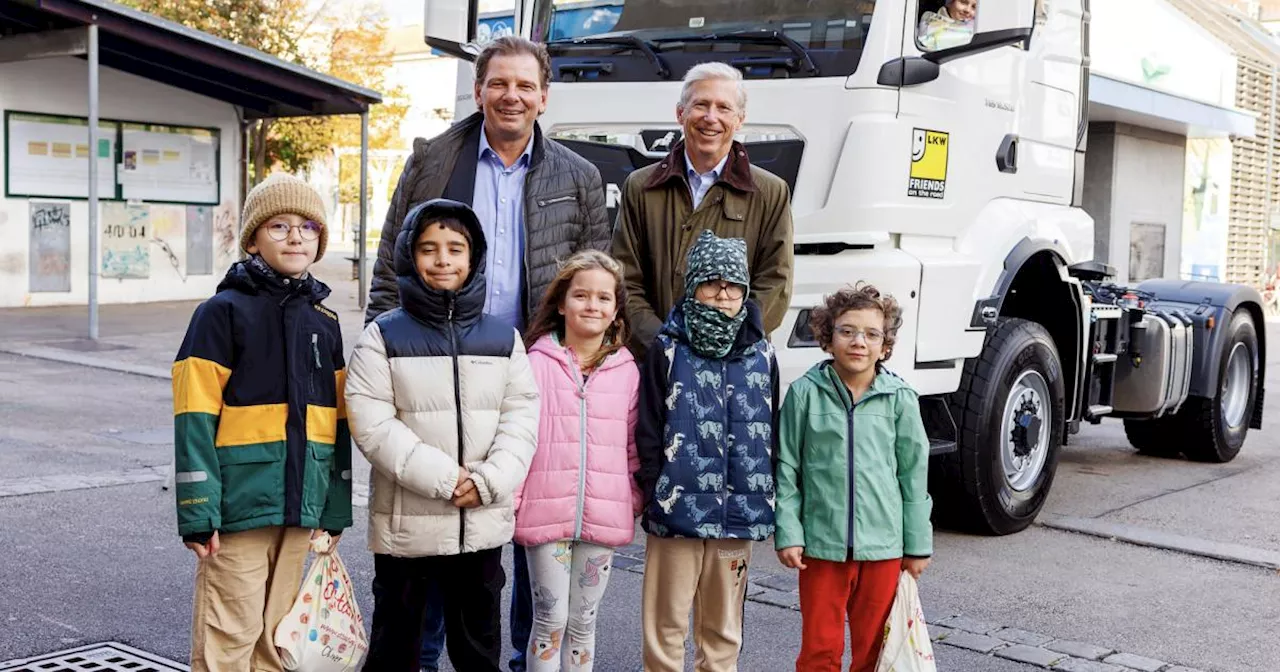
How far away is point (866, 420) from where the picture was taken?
416 cm

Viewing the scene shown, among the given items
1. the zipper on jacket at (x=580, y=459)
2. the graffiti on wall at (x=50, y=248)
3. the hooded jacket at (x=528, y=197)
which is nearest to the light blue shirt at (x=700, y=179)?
the hooded jacket at (x=528, y=197)

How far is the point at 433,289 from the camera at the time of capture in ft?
12.6

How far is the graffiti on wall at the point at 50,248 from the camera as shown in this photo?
730 inches

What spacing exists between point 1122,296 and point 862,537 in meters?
5.04

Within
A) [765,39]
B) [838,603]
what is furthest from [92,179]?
[838,603]

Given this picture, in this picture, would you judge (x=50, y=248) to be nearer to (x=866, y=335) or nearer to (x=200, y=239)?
(x=200, y=239)

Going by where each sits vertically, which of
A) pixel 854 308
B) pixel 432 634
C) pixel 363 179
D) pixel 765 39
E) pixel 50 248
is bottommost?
pixel 432 634

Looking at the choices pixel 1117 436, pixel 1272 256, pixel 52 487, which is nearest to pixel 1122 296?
pixel 1117 436

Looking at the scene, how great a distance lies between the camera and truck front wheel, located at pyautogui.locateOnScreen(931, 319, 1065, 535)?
659cm

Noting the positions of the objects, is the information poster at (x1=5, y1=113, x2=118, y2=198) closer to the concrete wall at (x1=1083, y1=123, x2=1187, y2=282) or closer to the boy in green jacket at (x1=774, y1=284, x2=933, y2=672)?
the concrete wall at (x1=1083, y1=123, x2=1187, y2=282)

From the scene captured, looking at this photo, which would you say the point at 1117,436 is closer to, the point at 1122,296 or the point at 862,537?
the point at 1122,296

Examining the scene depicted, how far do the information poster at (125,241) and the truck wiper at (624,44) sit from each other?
569 inches

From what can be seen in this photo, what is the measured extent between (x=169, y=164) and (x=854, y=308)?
58.7 ft

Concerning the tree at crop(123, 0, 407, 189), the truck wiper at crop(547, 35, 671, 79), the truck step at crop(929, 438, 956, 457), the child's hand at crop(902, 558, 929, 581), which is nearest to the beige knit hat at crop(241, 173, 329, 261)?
the child's hand at crop(902, 558, 929, 581)
